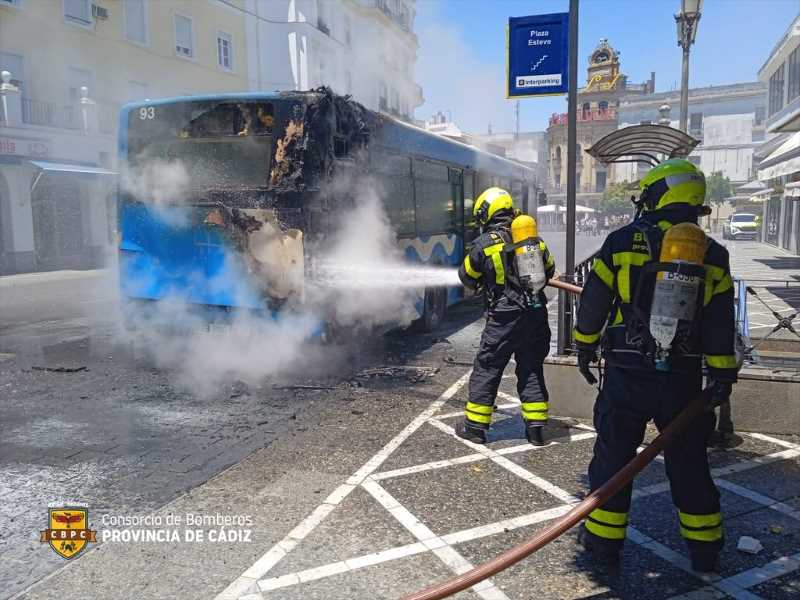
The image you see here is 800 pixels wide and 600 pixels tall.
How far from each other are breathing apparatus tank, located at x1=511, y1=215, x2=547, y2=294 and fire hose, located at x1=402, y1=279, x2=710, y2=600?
189 cm

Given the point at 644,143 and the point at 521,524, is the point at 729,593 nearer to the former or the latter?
the point at 521,524

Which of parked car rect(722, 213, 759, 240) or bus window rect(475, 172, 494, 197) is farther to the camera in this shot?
parked car rect(722, 213, 759, 240)

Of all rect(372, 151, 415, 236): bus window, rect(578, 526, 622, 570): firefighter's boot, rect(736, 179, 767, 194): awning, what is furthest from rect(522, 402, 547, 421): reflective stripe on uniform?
rect(736, 179, 767, 194): awning

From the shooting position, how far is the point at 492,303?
4.87 meters

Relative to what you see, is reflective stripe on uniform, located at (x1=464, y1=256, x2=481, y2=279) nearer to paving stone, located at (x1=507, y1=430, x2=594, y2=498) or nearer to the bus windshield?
paving stone, located at (x1=507, y1=430, x2=594, y2=498)

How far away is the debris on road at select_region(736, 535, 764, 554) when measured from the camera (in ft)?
10.4

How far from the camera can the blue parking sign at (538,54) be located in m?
5.93

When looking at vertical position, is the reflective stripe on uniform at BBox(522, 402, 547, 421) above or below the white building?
below

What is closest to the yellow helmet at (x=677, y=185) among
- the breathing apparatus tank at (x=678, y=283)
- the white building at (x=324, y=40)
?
the breathing apparatus tank at (x=678, y=283)

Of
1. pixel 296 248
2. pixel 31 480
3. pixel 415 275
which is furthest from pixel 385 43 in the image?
pixel 31 480

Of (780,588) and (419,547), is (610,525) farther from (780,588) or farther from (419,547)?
(419,547)

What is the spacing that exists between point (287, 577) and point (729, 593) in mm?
1972

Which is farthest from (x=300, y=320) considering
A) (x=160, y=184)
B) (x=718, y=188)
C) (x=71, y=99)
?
(x=718, y=188)

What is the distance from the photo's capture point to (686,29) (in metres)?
10.7
